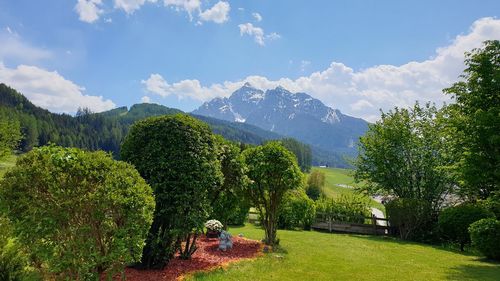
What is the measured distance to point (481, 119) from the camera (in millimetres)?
15844

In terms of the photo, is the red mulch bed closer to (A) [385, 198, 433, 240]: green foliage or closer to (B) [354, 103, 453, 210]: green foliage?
(A) [385, 198, 433, 240]: green foliage

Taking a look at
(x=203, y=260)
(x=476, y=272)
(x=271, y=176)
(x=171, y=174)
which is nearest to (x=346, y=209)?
(x=271, y=176)

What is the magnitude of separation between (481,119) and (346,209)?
19343mm

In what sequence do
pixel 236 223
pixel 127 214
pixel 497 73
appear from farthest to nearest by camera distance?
1. pixel 236 223
2. pixel 497 73
3. pixel 127 214

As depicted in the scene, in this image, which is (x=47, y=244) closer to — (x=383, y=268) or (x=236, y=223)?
(x=383, y=268)

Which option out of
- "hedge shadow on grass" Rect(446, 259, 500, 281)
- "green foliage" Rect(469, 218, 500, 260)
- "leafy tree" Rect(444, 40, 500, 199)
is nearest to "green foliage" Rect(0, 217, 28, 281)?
"hedge shadow on grass" Rect(446, 259, 500, 281)

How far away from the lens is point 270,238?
61.6ft

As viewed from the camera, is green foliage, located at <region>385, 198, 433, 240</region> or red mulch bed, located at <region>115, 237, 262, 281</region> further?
green foliage, located at <region>385, 198, 433, 240</region>

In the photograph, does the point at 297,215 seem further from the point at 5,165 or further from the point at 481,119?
the point at 5,165

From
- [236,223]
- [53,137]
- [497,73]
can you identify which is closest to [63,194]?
[497,73]

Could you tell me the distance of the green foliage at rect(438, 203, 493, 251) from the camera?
2286 cm

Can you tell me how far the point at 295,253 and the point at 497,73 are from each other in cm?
1333

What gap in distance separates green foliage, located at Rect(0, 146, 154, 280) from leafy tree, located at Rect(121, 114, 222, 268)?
331 cm

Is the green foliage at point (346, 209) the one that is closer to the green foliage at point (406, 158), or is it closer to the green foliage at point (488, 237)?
the green foliage at point (406, 158)
